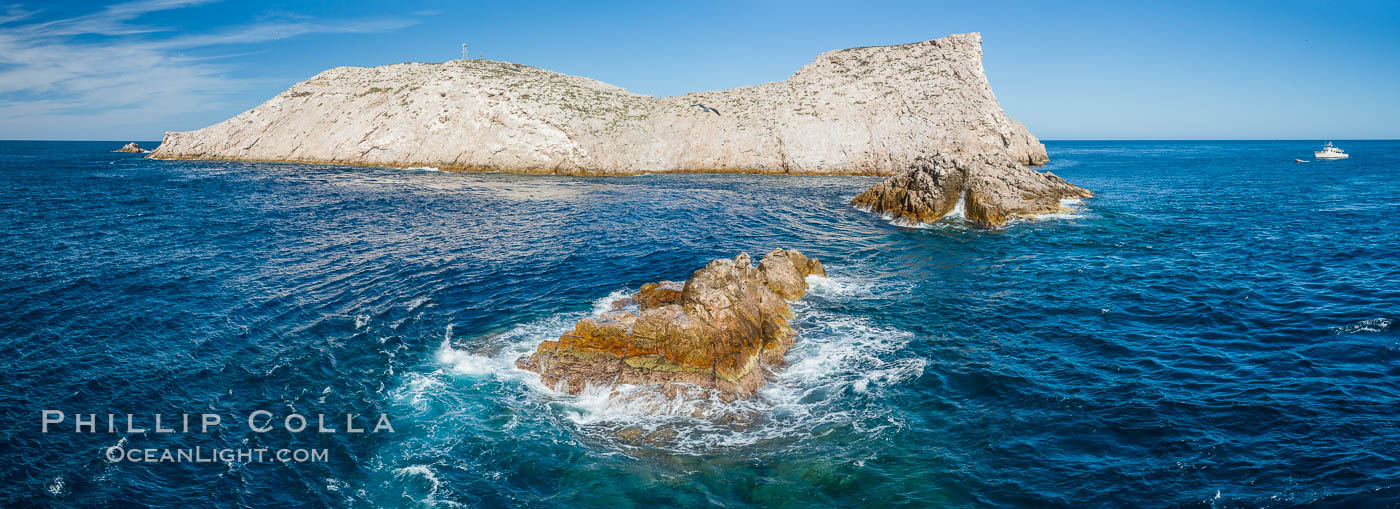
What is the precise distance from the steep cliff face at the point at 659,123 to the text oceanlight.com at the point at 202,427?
80.2m

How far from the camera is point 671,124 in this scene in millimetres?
105438

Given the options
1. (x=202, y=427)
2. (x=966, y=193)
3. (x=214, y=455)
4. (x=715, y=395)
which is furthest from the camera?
(x=966, y=193)

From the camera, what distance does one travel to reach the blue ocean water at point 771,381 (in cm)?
1525

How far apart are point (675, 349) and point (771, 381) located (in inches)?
132

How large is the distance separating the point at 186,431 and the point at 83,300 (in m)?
16.6

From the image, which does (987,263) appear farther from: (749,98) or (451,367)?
(749,98)

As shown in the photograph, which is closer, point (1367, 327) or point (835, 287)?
point (1367, 327)

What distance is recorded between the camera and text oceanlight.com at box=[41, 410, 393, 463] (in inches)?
638

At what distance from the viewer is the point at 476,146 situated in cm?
9925

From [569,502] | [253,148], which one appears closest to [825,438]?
[569,502]

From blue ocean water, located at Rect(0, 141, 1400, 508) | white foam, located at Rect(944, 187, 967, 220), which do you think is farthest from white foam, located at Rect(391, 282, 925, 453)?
white foam, located at Rect(944, 187, 967, 220)

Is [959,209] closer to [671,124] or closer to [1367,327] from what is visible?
[1367,327]

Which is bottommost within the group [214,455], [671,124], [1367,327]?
[214,455]

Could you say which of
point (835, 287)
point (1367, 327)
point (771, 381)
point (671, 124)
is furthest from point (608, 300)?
point (671, 124)
